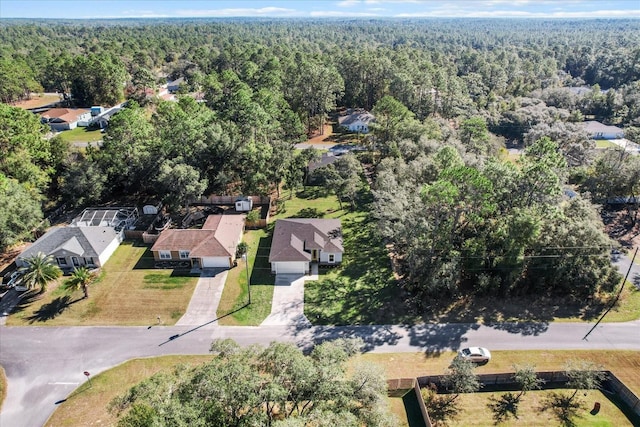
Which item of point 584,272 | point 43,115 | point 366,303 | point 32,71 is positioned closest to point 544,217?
point 584,272

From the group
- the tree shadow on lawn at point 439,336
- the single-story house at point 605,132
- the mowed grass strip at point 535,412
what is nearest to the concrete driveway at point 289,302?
the tree shadow on lawn at point 439,336

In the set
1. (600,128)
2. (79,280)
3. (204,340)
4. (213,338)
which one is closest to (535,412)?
(213,338)

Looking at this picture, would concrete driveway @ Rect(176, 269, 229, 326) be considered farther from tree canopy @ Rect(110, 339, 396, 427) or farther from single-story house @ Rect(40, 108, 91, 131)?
single-story house @ Rect(40, 108, 91, 131)

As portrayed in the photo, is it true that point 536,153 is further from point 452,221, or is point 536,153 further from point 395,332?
point 395,332

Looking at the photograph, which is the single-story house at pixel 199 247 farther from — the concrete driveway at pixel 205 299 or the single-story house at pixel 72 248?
the single-story house at pixel 72 248

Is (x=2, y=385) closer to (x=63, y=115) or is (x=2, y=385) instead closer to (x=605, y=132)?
(x=63, y=115)
